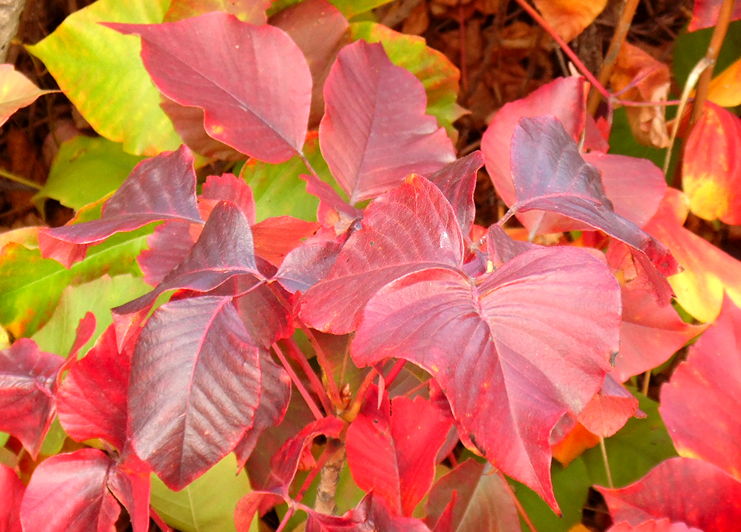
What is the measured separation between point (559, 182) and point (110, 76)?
52cm

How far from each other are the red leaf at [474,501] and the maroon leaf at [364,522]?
0.11 metres

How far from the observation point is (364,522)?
34 centimetres

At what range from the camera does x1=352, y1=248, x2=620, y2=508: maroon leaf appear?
24cm

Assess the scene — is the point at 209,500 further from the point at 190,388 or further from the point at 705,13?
the point at 705,13

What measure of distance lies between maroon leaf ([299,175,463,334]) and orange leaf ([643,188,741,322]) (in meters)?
0.34

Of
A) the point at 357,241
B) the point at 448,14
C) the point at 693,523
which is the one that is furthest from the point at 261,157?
the point at 448,14

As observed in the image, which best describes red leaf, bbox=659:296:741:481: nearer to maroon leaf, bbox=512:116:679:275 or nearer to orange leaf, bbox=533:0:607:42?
maroon leaf, bbox=512:116:679:275

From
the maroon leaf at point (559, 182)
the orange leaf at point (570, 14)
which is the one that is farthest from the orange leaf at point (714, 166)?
the maroon leaf at point (559, 182)

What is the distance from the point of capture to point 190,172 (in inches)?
14.8

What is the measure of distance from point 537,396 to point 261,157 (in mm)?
256

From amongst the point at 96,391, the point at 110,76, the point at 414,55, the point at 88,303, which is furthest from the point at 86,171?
the point at 96,391

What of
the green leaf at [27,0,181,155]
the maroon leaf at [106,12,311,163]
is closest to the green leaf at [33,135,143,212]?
the green leaf at [27,0,181,155]

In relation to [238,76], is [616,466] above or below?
below

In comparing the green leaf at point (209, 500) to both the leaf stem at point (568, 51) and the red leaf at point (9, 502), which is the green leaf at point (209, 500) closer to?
the red leaf at point (9, 502)
